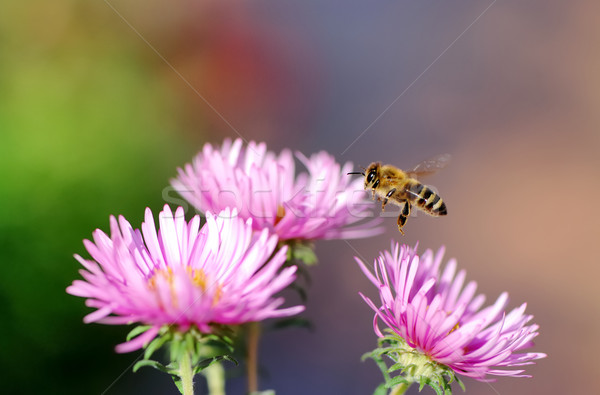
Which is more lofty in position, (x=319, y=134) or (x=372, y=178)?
(x=319, y=134)

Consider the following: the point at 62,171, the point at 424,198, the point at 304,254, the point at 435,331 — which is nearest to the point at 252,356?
the point at 304,254

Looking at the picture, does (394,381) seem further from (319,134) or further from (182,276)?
(319,134)

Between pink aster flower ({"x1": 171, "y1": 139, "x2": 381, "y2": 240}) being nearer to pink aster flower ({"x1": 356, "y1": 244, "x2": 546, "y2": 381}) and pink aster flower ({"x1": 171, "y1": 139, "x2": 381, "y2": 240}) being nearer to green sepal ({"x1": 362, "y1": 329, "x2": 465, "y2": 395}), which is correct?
pink aster flower ({"x1": 356, "y1": 244, "x2": 546, "y2": 381})

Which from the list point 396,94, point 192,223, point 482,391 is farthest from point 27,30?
point 482,391

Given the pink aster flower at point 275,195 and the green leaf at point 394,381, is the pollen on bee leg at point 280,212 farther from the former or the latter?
the green leaf at point 394,381

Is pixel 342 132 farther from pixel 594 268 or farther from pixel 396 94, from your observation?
pixel 594 268

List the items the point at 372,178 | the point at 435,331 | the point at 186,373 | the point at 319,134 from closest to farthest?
the point at 186,373
the point at 435,331
the point at 372,178
the point at 319,134
